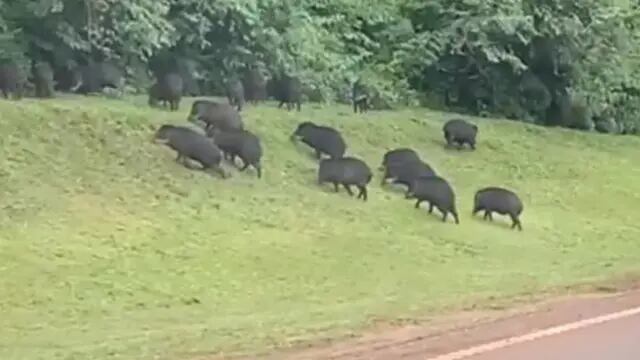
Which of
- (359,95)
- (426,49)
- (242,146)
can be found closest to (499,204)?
(242,146)

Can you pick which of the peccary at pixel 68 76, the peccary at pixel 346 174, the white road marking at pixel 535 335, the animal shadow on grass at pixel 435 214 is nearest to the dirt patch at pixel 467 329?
the white road marking at pixel 535 335

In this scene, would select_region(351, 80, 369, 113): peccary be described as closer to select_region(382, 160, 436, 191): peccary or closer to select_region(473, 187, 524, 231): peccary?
select_region(382, 160, 436, 191): peccary

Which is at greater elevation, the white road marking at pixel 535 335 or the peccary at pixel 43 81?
the peccary at pixel 43 81

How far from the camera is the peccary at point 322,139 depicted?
828 inches

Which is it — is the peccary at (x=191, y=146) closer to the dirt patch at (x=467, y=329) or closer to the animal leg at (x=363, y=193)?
the animal leg at (x=363, y=193)

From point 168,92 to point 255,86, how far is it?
3.10 meters

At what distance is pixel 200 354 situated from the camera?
35.3 feet

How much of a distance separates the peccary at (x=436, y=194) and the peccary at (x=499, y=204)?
532mm

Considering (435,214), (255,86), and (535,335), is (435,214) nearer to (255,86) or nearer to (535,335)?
(255,86)

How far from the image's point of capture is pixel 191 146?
1867 cm

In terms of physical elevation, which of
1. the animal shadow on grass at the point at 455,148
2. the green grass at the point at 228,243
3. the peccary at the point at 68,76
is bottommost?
the green grass at the point at 228,243

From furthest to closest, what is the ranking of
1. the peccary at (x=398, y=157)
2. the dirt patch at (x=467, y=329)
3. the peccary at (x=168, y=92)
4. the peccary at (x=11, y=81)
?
1. the peccary at (x=168, y=92)
2. the peccary at (x=398, y=157)
3. the peccary at (x=11, y=81)
4. the dirt patch at (x=467, y=329)

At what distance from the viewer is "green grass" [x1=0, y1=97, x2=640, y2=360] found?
1259 centimetres

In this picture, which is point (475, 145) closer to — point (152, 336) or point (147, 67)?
point (147, 67)
